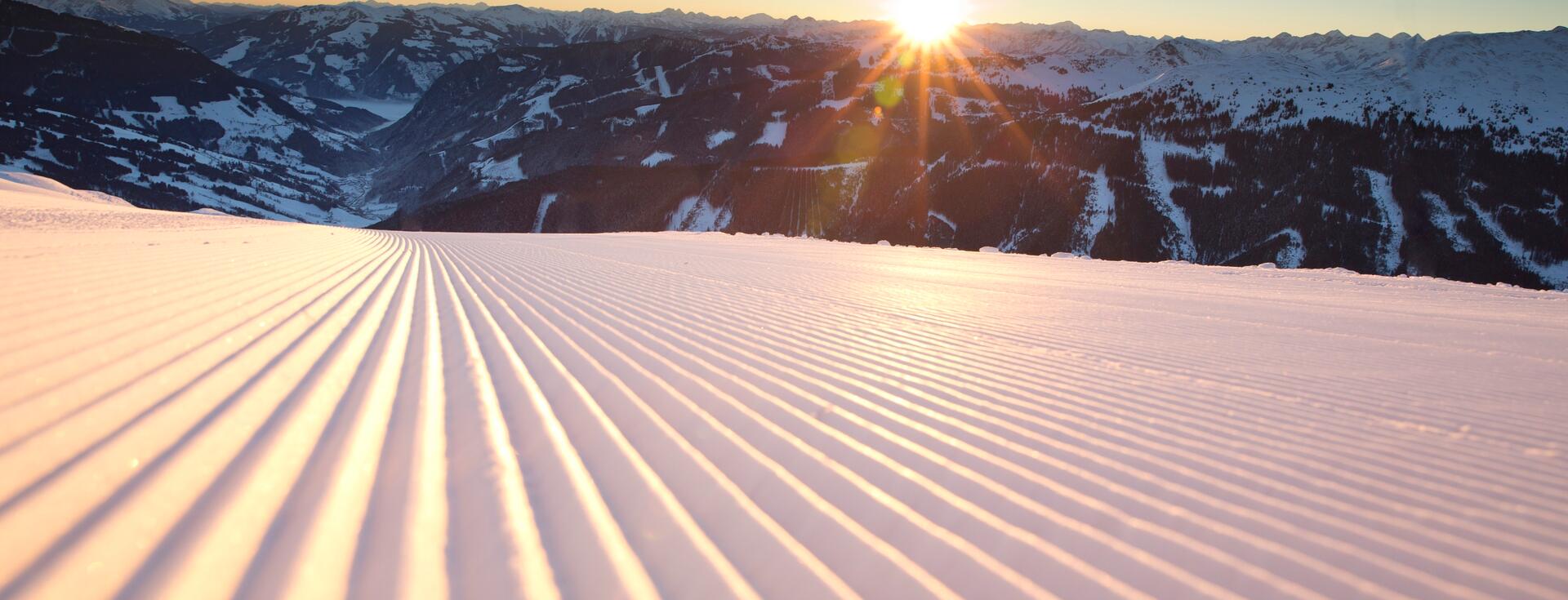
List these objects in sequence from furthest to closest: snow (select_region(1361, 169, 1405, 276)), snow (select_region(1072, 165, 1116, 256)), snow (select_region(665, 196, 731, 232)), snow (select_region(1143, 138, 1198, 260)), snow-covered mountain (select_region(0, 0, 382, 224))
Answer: snow-covered mountain (select_region(0, 0, 382, 224))
snow (select_region(665, 196, 731, 232))
snow (select_region(1072, 165, 1116, 256))
snow (select_region(1143, 138, 1198, 260))
snow (select_region(1361, 169, 1405, 276))

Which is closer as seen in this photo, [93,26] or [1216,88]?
[1216,88]

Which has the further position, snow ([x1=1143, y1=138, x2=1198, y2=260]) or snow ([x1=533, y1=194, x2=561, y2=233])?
snow ([x1=533, y1=194, x2=561, y2=233])

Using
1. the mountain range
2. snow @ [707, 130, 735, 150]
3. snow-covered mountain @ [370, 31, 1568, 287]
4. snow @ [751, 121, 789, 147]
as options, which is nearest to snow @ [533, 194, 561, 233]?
snow-covered mountain @ [370, 31, 1568, 287]

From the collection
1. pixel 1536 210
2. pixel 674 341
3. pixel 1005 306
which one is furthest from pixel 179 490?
pixel 1536 210

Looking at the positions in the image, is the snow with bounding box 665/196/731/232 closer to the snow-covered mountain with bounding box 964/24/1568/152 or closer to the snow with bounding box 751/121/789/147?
the snow with bounding box 751/121/789/147

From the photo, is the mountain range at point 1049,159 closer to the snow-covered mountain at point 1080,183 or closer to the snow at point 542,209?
the snow-covered mountain at point 1080,183

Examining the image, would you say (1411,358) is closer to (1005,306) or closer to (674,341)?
(1005,306)
